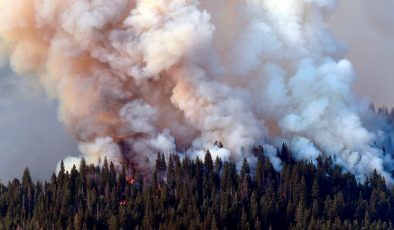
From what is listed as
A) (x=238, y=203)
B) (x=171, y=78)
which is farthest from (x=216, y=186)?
(x=171, y=78)

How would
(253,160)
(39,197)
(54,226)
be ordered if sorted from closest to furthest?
(54,226), (39,197), (253,160)

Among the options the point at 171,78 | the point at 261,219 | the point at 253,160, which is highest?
the point at 171,78

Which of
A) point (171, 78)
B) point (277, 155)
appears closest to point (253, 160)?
point (277, 155)

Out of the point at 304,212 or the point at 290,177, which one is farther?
the point at 290,177

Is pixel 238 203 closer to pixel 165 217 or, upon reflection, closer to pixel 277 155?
pixel 165 217

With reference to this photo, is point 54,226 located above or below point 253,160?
below

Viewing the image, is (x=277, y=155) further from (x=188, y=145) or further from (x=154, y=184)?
(x=154, y=184)

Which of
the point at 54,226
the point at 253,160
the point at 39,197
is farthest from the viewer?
the point at 253,160
